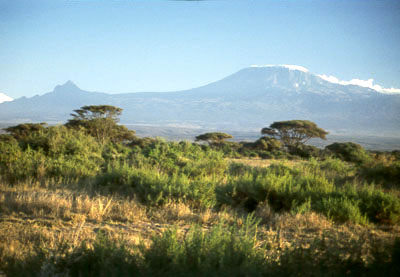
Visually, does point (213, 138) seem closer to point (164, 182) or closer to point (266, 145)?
point (266, 145)

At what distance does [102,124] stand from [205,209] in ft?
80.3

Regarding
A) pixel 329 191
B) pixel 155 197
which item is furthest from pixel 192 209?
pixel 329 191

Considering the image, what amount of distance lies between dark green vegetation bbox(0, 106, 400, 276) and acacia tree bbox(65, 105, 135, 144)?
51.7 ft

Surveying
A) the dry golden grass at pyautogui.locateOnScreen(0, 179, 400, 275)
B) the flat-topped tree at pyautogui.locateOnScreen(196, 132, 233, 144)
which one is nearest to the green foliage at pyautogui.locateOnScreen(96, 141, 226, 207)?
the dry golden grass at pyautogui.locateOnScreen(0, 179, 400, 275)

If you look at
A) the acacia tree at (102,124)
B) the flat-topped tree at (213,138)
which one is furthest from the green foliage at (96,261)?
the flat-topped tree at (213,138)

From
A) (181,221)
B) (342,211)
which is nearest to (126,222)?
(181,221)

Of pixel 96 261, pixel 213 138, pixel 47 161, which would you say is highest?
pixel 47 161

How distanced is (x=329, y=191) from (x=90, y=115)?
33.4 m

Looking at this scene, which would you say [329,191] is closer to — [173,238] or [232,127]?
[173,238]

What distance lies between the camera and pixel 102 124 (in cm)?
2814

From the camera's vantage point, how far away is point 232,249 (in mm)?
3016

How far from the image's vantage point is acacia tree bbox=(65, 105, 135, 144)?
1079 inches

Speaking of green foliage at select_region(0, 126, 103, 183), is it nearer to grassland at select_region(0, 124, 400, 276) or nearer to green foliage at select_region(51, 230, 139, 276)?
grassland at select_region(0, 124, 400, 276)

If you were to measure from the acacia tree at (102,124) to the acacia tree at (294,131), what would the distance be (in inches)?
801
